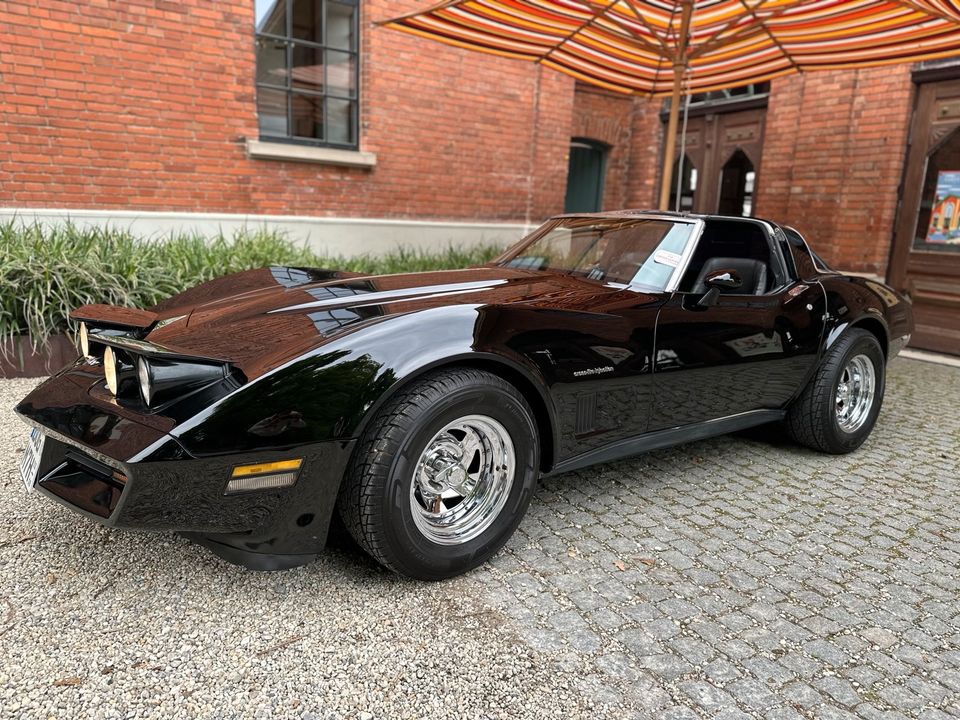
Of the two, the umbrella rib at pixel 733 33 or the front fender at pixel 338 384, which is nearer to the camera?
the front fender at pixel 338 384

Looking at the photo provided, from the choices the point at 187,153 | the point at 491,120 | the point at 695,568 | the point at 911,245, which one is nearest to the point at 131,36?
the point at 187,153

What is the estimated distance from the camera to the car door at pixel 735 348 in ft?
10.2

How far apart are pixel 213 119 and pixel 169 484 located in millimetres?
6258

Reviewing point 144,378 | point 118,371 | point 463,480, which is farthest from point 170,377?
point 463,480

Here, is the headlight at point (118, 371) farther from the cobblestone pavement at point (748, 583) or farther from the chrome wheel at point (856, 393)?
the chrome wheel at point (856, 393)

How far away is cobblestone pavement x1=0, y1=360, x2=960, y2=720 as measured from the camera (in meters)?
1.92

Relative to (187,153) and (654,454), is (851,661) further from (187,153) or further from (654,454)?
(187,153)

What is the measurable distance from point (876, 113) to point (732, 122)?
6.48 ft

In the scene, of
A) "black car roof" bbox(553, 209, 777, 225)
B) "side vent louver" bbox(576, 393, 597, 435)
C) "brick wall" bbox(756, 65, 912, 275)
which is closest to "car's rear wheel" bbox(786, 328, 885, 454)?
"black car roof" bbox(553, 209, 777, 225)

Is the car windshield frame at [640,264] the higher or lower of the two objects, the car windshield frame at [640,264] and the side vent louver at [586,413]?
the higher

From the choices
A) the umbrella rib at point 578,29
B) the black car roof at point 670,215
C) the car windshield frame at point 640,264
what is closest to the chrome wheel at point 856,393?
the black car roof at point 670,215

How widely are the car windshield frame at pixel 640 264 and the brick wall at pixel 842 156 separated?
520cm

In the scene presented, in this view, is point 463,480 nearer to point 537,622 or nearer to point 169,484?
point 537,622

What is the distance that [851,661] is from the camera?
215 cm
